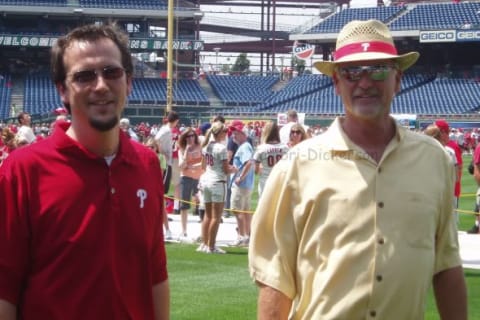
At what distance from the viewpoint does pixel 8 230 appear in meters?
3.16

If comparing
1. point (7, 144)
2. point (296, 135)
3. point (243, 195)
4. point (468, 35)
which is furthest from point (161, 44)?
point (296, 135)

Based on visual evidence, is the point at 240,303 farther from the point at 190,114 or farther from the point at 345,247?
the point at 190,114

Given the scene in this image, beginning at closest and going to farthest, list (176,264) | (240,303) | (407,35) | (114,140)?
(114,140) < (240,303) < (176,264) < (407,35)

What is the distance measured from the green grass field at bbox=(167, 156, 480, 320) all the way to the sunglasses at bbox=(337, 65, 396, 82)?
4980 mm

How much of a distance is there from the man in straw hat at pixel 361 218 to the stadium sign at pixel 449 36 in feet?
182

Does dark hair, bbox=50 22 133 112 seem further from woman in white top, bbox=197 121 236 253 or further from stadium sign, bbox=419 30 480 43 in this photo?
stadium sign, bbox=419 30 480 43

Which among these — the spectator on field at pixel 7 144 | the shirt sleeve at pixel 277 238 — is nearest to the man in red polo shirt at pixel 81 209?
the shirt sleeve at pixel 277 238

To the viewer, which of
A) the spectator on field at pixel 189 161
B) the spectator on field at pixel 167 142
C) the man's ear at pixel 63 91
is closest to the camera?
the man's ear at pixel 63 91

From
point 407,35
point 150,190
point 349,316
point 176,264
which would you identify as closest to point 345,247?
point 349,316

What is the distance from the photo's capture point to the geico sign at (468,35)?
57125mm

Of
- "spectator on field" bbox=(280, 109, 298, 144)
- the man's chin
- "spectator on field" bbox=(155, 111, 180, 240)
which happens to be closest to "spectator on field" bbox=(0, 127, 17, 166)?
"spectator on field" bbox=(155, 111, 180, 240)

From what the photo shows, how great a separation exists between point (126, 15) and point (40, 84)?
22.3 feet

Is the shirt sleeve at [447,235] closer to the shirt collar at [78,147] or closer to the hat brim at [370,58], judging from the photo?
the hat brim at [370,58]

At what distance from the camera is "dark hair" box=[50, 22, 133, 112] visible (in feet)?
11.1
